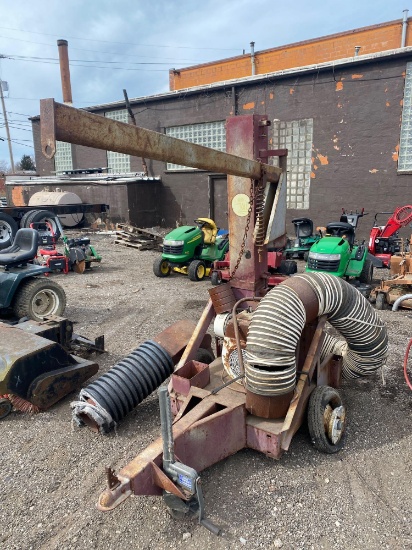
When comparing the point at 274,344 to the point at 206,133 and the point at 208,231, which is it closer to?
the point at 208,231

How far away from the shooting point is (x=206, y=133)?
15203 mm

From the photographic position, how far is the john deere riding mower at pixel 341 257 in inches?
263

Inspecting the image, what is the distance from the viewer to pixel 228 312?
3686 millimetres

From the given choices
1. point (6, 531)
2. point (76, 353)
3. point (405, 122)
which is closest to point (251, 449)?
point (6, 531)

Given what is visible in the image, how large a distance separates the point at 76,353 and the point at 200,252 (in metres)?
4.46

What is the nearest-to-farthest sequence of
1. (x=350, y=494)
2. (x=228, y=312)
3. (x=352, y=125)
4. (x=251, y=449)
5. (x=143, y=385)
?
(x=350, y=494)
(x=251, y=449)
(x=143, y=385)
(x=228, y=312)
(x=352, y=125)

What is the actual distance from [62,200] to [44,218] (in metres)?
4.88

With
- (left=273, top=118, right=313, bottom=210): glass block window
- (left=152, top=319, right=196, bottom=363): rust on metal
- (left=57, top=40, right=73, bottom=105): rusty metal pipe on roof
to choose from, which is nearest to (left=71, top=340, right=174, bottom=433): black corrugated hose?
(left=152, top=319, right=196, bottom=363): rust on metal

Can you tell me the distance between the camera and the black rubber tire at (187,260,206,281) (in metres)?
8.20

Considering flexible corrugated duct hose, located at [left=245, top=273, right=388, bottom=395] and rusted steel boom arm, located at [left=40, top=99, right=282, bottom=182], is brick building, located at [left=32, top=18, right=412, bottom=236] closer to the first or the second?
flexible corrugated duct hose, located at [left=245, top=273, right=388, bottom=395]

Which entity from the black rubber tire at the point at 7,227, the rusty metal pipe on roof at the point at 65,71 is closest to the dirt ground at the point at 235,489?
the black rubber tire at the point at 7,227

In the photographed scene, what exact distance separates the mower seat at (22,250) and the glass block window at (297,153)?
9362 mm

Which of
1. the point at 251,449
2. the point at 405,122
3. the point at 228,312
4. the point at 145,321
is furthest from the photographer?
the point at 405,122

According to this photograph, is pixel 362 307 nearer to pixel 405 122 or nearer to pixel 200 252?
pixel 200 252
